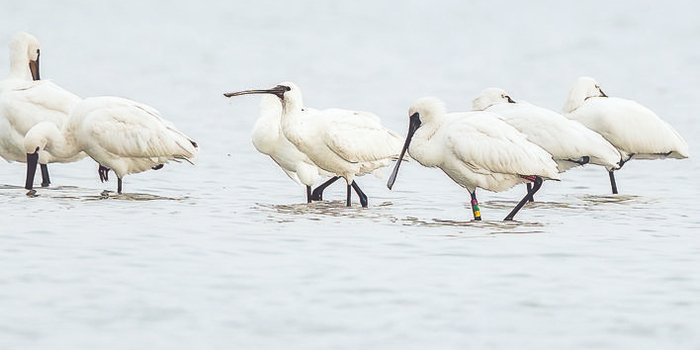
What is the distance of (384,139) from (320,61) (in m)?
17.9

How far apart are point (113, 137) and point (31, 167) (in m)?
0.97

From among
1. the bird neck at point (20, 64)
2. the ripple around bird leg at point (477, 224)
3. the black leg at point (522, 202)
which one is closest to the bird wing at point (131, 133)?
the bird neck at point (20, 64)

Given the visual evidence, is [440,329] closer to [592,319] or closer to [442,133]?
[592,319]

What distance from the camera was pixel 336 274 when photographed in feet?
29.2

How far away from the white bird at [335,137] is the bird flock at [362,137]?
12mm

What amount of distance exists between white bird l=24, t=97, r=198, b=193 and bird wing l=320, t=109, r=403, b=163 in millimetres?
1575

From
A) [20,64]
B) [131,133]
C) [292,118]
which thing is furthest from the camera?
[20,64]

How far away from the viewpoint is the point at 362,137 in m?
13.0

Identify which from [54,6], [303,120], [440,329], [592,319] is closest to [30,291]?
[440,329]

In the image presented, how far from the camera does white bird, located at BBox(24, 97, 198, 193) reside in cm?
1326

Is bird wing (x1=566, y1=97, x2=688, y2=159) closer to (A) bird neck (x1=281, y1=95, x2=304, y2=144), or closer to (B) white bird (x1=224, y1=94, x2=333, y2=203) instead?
(B) white bird (x1=224, y1=94, x2=333, y2=203)

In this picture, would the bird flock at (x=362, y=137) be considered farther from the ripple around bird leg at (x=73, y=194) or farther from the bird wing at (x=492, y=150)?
the ripple around bird leg at (x=73, y=194)

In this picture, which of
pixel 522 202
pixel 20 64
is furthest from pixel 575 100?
pixel 20 64

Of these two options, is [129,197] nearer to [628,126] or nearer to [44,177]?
[44,177]
